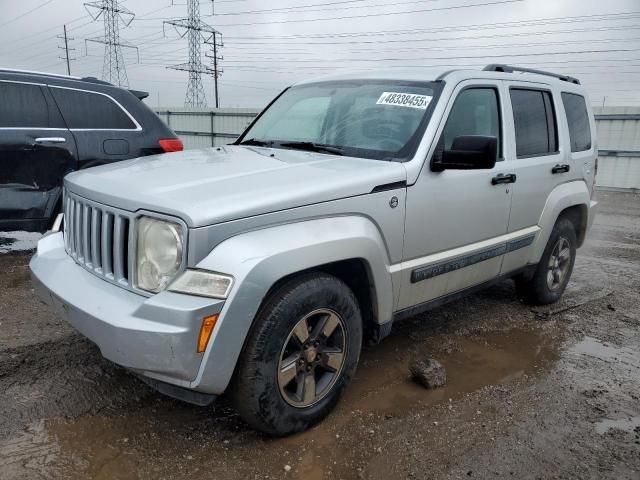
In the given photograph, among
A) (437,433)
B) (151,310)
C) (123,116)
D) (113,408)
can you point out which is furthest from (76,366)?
(123,116)

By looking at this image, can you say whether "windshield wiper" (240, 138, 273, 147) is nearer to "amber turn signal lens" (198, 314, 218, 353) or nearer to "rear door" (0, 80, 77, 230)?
"amber turn signal lens" (198, 314, 218, 353)

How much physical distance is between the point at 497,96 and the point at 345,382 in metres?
2.38

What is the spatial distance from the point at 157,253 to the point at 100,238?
49cm

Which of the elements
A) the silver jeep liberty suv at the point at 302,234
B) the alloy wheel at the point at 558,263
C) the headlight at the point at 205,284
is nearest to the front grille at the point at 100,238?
the silver jeep liberty suv at the point at 302,234

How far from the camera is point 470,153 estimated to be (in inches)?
118

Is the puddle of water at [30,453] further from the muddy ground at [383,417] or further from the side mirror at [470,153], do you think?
the side mirror at [470,153]

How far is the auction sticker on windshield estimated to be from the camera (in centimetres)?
332

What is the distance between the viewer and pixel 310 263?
247cm

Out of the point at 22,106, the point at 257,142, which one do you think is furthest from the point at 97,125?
the point at 257,142

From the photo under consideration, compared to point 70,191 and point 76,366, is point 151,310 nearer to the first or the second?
point 70,191

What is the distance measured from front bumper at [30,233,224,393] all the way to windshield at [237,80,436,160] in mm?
1549

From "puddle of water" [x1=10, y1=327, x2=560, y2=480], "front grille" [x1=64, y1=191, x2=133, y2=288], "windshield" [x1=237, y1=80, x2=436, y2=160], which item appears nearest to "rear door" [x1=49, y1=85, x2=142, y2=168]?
"windshield" [x1=237, y1=80, x2=436, y2=160]

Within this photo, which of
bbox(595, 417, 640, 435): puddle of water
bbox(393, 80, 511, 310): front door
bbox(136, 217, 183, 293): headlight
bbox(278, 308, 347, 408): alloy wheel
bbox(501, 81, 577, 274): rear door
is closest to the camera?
bbox(136, 217, 183, 293): headlight

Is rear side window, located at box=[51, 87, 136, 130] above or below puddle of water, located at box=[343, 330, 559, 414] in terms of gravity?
above
